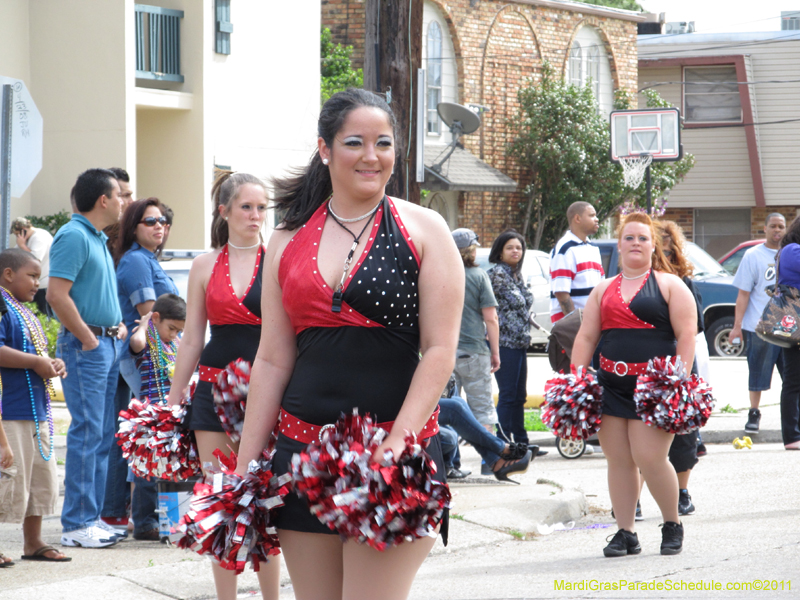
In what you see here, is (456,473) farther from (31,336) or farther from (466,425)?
(31,336)

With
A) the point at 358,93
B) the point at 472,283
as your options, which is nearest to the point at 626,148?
the point at 472,283

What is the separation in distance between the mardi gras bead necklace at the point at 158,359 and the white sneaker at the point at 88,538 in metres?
0.90

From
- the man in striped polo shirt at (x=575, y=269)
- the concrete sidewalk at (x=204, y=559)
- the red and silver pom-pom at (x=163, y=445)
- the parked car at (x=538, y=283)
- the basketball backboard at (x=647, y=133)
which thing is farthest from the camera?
the parked car at (x=538, y=283)

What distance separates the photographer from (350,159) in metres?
3.08

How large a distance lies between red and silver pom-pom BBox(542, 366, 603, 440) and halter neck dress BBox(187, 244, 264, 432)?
2.27 m

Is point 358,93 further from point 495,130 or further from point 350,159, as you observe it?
point 495,130

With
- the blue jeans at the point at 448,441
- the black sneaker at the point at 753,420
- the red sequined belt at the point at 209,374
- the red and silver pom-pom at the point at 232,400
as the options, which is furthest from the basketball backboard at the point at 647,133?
the red and silver pom-pom at the point at 232,400

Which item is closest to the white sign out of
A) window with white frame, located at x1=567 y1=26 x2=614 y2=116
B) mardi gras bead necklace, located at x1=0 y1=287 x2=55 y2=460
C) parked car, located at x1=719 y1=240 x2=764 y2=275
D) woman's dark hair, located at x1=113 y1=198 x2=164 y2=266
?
woman's dark hair, located at x1=113 y1=198 x2=164 y2=266

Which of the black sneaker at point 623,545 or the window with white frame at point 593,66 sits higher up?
the window with white frame at point 593,66

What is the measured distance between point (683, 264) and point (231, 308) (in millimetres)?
3684

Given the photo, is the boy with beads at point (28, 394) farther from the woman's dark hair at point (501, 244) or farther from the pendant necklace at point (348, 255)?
the woman's dark hair at point (501, 244)

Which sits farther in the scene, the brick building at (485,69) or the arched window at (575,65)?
the arched window at (575,65)

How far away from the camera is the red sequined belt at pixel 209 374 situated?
4.59 m

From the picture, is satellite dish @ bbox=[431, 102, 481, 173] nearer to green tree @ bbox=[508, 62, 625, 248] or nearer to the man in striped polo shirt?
the man in striped polo shirt
